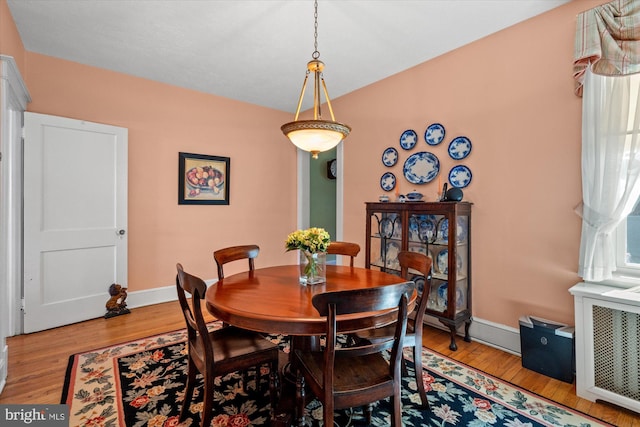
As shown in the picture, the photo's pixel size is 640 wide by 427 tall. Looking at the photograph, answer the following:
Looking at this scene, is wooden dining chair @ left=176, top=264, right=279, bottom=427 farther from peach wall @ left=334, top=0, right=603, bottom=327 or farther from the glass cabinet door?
peach wall @ left=334, top=0, right=603, bottom=327

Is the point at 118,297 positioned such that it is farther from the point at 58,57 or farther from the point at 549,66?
the point at 549,66

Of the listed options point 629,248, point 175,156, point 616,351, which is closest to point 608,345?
point 616,351

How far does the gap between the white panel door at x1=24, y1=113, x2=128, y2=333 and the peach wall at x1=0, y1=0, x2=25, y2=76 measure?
558mm

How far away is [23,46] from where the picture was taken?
294 centimetres

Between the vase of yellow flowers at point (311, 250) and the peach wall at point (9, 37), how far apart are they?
2.62 metres

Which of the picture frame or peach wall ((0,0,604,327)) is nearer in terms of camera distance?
peach wall ((0,0,604,327))

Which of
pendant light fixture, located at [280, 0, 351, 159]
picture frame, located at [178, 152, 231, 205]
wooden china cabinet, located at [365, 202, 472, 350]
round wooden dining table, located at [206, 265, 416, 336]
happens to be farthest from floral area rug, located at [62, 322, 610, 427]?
picture frame, located at [178, 152, 231, 205]

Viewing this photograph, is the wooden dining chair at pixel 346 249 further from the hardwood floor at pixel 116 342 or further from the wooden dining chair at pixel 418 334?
the hardwood floor at pixel 116 342

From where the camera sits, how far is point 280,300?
1.68 m

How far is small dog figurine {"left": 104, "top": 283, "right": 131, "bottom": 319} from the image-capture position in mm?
3357

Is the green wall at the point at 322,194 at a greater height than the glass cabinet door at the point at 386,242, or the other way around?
the green wall at the point at 322,194

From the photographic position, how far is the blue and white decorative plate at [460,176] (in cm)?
291

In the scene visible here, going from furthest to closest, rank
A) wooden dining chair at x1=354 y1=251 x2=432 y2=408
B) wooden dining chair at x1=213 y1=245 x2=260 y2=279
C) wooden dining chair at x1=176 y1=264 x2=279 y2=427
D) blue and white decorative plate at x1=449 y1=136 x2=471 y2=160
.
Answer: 1. blue and white decorative plate at x1=449 y1=136 x2=471 y2=160
2. wooden dining chair at x1=213 y1=245 x2=260 y2=279
3. wooden dining chair at x1=354 y1=251 x2=432 y2=408
4. wooden dining chair at x1=176 y1=264 x2=279 y2=427

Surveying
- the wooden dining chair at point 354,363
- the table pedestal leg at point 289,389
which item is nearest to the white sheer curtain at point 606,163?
the wooden dining chair at point 354,363
